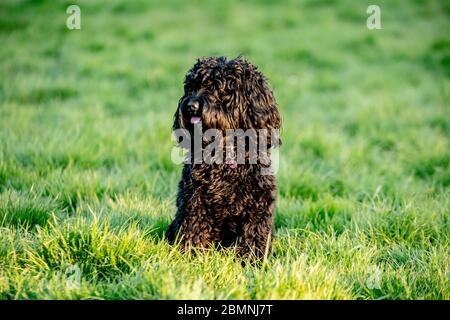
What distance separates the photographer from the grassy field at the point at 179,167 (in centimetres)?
306

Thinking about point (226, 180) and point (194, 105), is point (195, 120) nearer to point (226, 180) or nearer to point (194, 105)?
point (194, 105)

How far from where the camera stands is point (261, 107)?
353cm

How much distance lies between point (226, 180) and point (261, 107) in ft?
1.94

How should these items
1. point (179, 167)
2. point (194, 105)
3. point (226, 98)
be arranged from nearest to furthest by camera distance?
point (194, 105) < point (226, 98) < point (179, 167)

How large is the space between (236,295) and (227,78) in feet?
4.95

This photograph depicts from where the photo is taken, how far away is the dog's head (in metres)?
3.39

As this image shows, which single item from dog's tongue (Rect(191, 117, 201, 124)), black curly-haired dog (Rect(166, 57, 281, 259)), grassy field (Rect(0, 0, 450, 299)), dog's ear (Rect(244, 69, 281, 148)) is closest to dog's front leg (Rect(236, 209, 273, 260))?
black curly-haired dog (Rect(166, 57, 281, 259))

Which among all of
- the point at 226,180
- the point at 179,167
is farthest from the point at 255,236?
the point at 179,167

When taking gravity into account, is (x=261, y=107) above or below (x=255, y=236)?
above

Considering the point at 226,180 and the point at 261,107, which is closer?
the point at 226,180

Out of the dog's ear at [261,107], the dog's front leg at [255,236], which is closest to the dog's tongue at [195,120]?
the dog's ear at [261,107]

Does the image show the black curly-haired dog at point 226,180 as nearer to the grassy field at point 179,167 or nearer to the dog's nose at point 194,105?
the dog's nose at point 194,105

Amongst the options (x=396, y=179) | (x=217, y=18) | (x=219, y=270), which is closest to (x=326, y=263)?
(x=219, y=270)

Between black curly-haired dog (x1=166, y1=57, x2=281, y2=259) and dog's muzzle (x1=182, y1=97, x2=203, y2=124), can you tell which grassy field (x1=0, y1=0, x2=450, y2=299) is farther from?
dog's muzzle (x1=182, y1=97, x2=203, y2=124)
